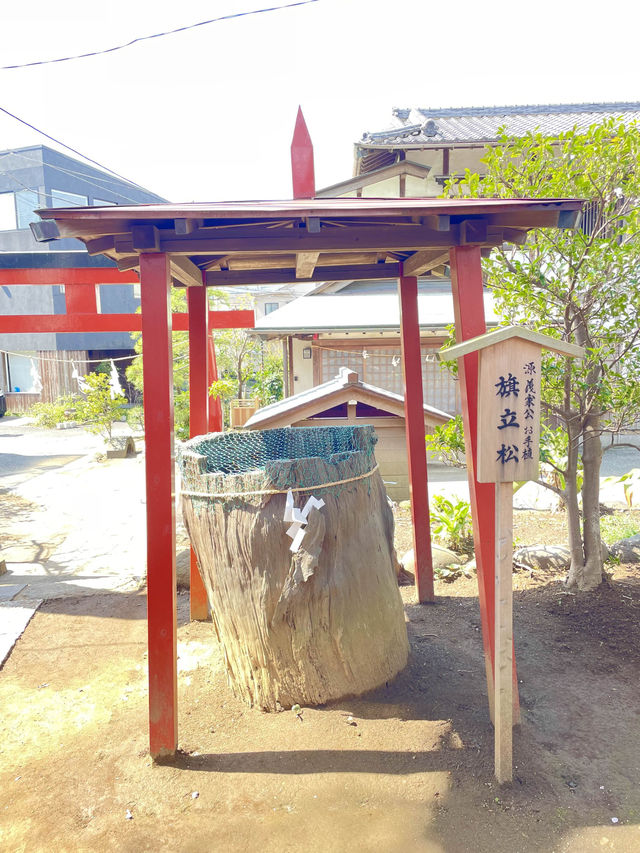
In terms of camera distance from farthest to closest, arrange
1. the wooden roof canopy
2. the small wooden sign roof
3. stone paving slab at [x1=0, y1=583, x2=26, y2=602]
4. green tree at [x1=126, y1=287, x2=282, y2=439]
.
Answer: green tree at [x1=126, y1=287, x2=282, y2=439] < stone paving slab at [x1=0, y1=583, x2=26, y2=602] < the wooden roof canopy < the small wooden sign roof

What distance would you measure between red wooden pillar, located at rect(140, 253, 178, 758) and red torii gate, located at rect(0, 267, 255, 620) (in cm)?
167

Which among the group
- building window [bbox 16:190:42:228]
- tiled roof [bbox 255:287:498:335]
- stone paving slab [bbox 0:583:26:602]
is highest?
building window [bbox 16:190:42:228]

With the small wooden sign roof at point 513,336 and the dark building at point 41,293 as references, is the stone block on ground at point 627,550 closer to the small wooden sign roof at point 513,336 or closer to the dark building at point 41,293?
the small wooden sign roof at point 513,336

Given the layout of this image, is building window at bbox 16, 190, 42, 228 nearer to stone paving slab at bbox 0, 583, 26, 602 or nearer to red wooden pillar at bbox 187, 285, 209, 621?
stone paving slab at bbox 0, 583, 26, 602

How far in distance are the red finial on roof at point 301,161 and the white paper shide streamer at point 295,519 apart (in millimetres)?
2205

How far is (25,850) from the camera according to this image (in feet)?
8.14

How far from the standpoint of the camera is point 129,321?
8.03 meters

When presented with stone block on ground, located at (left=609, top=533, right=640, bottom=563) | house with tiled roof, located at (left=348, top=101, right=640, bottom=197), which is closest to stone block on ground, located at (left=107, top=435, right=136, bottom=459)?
house with tiled roof, located at (left=348, top=101, right=640, bottom=197)

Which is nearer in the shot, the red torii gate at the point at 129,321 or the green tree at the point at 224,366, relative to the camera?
the red torii gate at the point at 129,321

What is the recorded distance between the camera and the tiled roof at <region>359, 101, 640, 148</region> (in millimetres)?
13422

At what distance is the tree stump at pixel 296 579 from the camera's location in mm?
3225

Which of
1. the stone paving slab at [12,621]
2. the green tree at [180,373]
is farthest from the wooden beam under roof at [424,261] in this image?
the green tree at [180,373]

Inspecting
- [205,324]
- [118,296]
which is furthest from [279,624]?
[118,296]

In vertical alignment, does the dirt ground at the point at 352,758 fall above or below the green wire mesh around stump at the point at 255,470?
below
